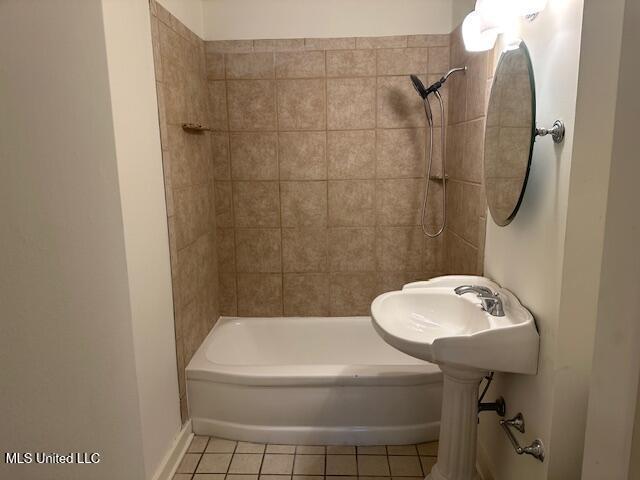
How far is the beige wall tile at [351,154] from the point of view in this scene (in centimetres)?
A: 256

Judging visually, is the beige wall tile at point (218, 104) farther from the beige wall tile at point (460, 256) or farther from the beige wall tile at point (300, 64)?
the beige wall tile at point (460, 256)

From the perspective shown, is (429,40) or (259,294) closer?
(429,40)

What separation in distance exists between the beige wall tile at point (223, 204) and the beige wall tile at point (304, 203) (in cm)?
31

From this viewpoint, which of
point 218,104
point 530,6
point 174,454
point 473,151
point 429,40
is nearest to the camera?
point 530,6

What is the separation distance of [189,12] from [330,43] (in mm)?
739

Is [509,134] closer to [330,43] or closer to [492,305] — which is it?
[492,305]

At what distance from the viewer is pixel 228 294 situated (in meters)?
2.76

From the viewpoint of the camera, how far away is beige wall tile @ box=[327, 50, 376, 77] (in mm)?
2482

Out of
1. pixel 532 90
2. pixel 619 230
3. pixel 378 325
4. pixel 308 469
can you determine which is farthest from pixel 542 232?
pixel 308 469

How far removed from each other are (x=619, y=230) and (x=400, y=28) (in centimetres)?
Answer: 217

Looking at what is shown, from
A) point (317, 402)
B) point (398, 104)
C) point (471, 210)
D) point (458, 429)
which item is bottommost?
point (317, 402)

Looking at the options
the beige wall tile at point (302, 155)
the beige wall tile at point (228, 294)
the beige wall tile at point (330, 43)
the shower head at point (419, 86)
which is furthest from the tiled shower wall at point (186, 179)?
the shower head at point (419, 86)

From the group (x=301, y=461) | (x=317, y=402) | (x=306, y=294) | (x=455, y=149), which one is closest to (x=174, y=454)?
(x=301, y=461)

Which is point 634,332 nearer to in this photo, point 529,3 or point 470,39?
point 529,3
